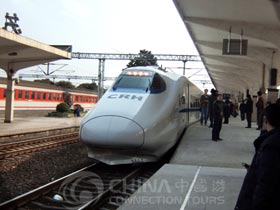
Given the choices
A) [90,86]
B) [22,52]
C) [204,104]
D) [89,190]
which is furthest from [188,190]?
[90,86]

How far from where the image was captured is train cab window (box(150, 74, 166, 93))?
1115 cm

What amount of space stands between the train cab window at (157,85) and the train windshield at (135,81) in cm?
11

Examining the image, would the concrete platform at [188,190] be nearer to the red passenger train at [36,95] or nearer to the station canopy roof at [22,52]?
the station canopy roof at [22,52]

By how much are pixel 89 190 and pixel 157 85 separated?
4048mm

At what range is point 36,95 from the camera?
38469 millimetres

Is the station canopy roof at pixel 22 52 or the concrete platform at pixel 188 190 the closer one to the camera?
the concrete platform at pixel 188 190

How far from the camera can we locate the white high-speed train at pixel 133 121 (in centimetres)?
962

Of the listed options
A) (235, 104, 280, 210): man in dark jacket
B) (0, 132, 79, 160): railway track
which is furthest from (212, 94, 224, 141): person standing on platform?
(235, 104, 280, 210): man in dark jacket

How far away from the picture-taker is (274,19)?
16672 mm

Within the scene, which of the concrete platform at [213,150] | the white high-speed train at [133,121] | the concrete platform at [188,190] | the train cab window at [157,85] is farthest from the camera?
the train cab window at [157,85]

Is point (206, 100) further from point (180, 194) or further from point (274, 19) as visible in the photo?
point (180, 194)

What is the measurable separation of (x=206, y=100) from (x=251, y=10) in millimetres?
4528

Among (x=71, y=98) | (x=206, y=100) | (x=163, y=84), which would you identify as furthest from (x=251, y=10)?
(x=71, y=98)

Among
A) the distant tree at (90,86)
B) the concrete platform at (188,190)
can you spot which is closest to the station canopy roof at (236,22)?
the concrete platform at (188,190)
